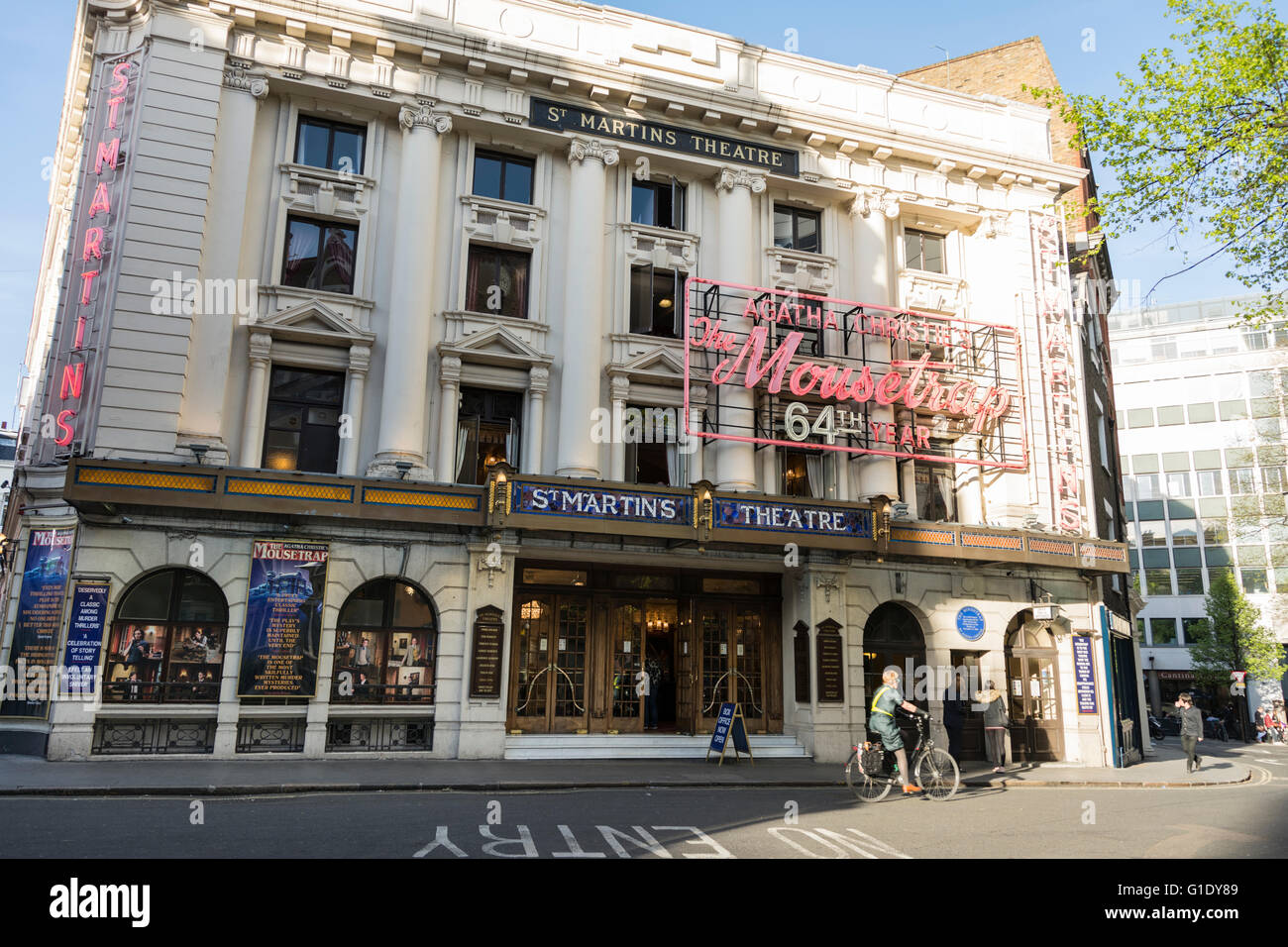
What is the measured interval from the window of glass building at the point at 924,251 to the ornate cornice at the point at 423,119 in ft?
43.9

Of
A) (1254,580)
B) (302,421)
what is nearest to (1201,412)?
(1254,580)

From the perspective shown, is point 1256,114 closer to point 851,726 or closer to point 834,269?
point 834,269

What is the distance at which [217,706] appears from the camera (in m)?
17.2

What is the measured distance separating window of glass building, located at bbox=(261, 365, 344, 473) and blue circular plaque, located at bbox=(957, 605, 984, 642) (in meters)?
16.1

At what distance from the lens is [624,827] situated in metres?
10.7

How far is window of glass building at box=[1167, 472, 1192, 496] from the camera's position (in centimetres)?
7012

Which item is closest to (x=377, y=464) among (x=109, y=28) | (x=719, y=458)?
Answer: (x=719, y=458)

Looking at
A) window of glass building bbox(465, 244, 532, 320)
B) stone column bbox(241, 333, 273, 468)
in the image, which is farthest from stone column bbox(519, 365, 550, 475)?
stone column bbox(241, 333, 273, 468)

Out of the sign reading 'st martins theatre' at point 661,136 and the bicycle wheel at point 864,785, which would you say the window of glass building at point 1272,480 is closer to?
the sign reading 'st martins theatre' at point 661,136

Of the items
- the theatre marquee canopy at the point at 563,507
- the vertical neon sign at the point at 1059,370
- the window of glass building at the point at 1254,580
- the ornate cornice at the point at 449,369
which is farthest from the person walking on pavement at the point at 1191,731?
the window of glass building at the point at 1254,580

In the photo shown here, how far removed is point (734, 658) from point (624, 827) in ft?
39.3

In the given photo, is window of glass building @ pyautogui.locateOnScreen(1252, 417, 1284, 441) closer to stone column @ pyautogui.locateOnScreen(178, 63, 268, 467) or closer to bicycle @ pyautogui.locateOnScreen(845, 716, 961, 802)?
bicycle @ pyautogui.locateOnScreen(845, 716, 961, 802)

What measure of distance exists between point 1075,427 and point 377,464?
19366mm

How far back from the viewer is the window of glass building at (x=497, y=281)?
70.9 ft
